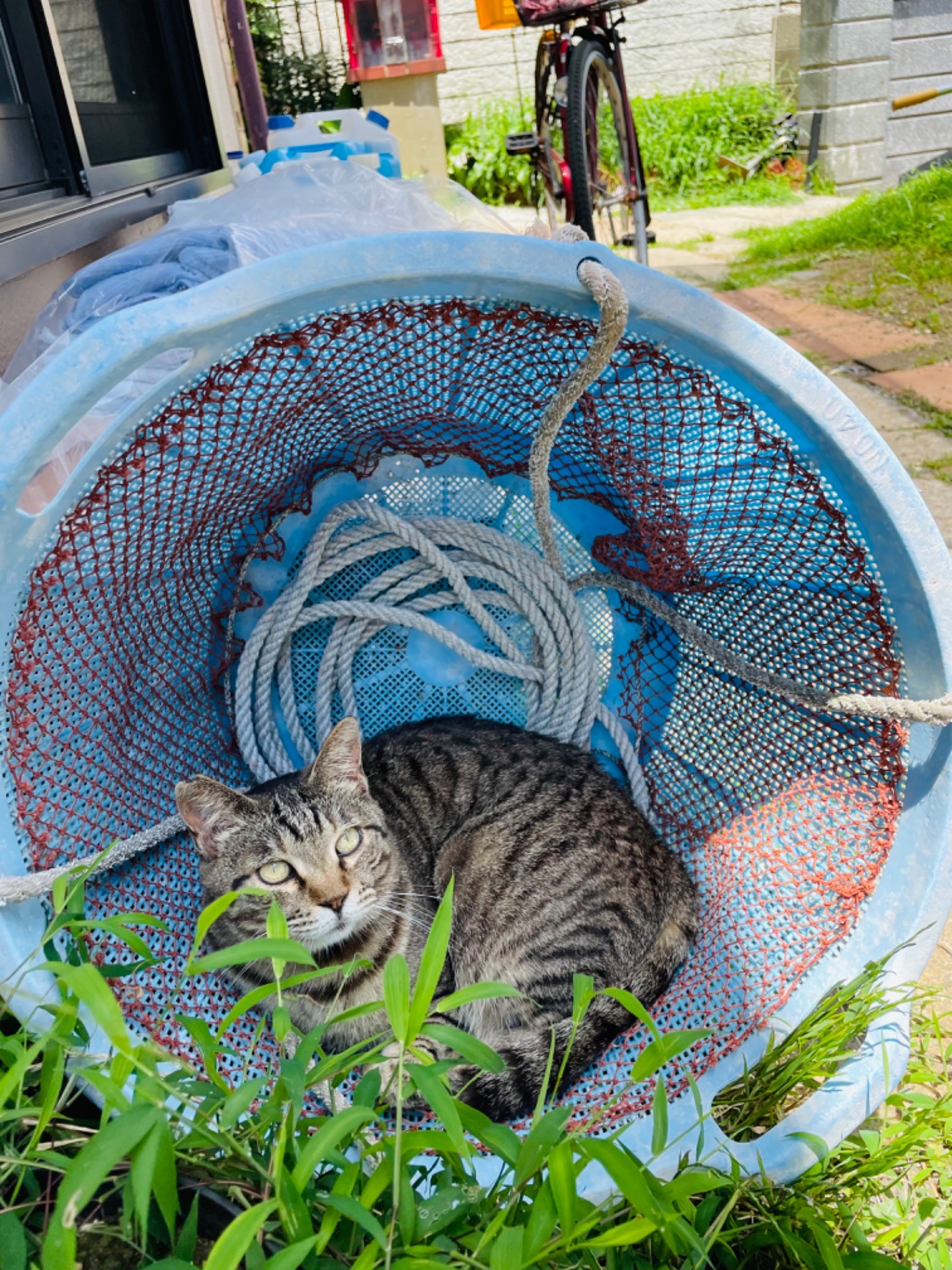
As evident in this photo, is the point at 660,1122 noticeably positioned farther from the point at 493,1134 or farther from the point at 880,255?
the point at 880,255

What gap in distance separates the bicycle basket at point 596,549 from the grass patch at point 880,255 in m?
2.59

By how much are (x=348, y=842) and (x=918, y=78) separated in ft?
23.4

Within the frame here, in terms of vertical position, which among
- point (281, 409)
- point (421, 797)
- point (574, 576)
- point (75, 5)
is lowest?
point (421, 797)

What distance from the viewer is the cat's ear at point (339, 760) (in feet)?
4.27

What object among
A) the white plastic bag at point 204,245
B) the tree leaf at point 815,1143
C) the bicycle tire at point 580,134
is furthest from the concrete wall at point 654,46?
the tree leaf at point 815,1143

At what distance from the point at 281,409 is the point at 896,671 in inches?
34.6

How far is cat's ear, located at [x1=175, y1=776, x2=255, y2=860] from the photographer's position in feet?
3.84

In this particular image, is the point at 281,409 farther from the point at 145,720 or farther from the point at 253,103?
the point at 253,103

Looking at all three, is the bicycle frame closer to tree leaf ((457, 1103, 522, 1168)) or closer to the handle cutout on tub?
the handle cutout on tub

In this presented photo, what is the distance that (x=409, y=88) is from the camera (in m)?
6.10

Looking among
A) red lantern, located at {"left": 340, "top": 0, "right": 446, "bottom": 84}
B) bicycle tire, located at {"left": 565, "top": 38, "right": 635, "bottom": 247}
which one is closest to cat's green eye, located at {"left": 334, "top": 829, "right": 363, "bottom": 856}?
bicycle tire, located at {"left": 565, "top": 38, "right": 635, "bottom": 247}

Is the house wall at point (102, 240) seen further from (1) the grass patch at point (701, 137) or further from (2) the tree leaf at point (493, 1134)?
(1) the grass patch at point (701, 137)

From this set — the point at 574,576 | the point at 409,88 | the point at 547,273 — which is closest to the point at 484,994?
the point at 547,273

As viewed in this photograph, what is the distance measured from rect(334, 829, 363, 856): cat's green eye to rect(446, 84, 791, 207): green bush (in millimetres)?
6419
